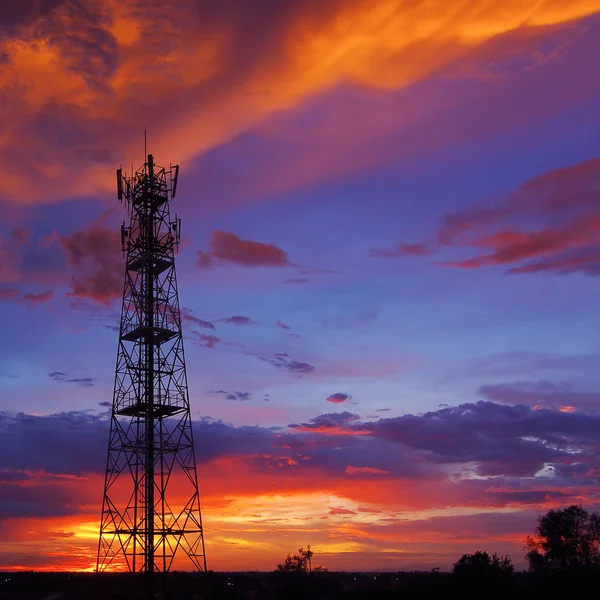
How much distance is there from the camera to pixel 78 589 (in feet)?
220

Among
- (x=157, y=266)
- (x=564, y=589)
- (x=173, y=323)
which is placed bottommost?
(x=564, y=589)

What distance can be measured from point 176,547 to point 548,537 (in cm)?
7208

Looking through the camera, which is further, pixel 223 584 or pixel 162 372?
pixel 223 584

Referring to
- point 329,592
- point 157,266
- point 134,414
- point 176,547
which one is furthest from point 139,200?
point 329,592

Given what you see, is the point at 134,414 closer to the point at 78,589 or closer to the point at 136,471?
the point at 136,471

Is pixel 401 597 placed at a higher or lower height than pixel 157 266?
lower

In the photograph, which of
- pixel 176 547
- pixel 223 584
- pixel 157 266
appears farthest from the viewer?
pixel 223 584

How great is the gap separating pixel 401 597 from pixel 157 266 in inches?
1428

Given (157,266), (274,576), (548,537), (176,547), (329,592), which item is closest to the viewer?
(176,547)

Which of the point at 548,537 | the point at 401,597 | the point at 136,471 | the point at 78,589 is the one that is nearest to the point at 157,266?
the point at 136,471

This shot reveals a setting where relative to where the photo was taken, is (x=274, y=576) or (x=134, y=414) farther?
(x=274, y=576)

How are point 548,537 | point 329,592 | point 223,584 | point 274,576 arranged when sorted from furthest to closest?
point 548,537, point 274,576, point 329,592, point 223,584

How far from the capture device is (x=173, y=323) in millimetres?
63281

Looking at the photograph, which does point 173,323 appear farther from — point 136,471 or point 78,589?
point 78,589
